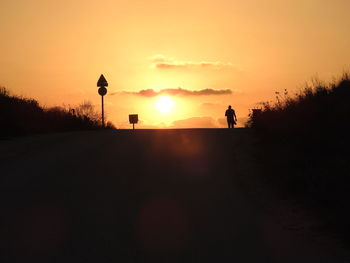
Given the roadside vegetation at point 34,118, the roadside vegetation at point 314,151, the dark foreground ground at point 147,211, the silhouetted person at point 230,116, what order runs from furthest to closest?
1. the silhouetted person at point 230,116
2. the roadside vegetation at point 34,118
3. the roadside vegetation at point 314,151
4. the dark foreground ground at point 147,211

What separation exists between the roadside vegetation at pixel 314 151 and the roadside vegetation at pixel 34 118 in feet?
32.4

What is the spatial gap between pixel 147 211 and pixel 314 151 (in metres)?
4.92

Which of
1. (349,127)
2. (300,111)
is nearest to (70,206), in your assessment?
(349,127)

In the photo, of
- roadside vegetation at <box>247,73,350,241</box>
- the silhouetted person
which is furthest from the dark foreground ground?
the silhouetted person

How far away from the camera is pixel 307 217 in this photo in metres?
11.0

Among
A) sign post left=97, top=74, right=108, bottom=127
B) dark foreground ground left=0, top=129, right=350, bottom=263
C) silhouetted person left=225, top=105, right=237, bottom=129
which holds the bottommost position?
dark foreground ground left=0, top=129, right=350, bottom=263

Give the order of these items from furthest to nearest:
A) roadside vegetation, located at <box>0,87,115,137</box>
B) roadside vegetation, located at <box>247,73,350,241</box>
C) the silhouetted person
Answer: the silhouetted person
roadside vegetation, located at <box>0,87,115,137</box>
roadside vegetation, located at <box>247,73,350,241</box>

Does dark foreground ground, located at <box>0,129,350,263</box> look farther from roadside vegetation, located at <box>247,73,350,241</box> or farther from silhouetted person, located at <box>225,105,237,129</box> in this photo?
silhouetted person, located at <box>225,105,237,129</box>

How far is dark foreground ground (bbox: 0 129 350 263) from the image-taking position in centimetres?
881

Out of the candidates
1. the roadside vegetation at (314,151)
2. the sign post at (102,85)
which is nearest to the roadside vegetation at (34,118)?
the sign post at (102,85)

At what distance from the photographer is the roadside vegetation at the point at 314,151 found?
1116 centimetres

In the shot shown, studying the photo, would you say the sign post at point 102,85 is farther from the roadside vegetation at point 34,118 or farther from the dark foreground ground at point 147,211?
the dark foreground ground at point 147,211

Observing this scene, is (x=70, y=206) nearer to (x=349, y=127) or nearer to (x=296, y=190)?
(x=296, y=190)

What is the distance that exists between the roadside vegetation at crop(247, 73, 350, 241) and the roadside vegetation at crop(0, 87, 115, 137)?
988 cm
